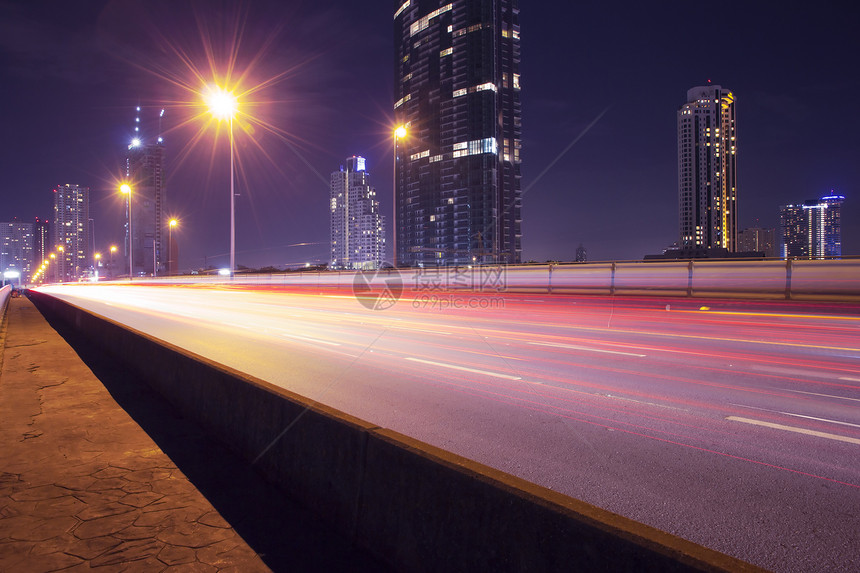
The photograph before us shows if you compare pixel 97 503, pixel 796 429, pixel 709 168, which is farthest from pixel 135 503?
pixel 709 168

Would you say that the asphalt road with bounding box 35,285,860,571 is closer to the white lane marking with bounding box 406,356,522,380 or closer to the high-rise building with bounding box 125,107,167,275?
the white lane marking with bounding box 406,356,522,380

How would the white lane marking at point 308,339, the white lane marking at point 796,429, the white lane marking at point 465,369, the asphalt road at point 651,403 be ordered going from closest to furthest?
the asphalt road at point 651,403 < the white lane marking at point 796,429 < the white lane marking at point 465,369 < the white lane marking at point 308,339

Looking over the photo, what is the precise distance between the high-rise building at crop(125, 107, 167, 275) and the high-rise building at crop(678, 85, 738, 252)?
164m

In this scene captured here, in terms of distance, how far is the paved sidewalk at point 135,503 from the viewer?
11.2ft

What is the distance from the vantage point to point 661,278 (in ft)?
66.5

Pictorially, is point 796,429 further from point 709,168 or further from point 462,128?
point 709,168

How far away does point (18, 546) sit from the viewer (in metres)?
3.58

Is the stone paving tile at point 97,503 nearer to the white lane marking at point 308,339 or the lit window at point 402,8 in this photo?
the white lane marking at point 308,339

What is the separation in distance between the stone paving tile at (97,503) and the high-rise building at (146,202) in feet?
502

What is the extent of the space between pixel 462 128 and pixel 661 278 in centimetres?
14584

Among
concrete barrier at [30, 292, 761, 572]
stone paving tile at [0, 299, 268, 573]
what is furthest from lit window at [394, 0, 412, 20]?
concrete barrier at [30, 292, 761, 572]

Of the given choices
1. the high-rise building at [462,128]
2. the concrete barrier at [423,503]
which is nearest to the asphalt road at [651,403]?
the concrete barrier at [423,503]

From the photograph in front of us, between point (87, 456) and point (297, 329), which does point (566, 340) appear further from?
point (87, 456)

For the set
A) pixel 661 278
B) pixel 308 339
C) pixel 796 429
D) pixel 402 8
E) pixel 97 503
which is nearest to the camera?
pixel 97 503
